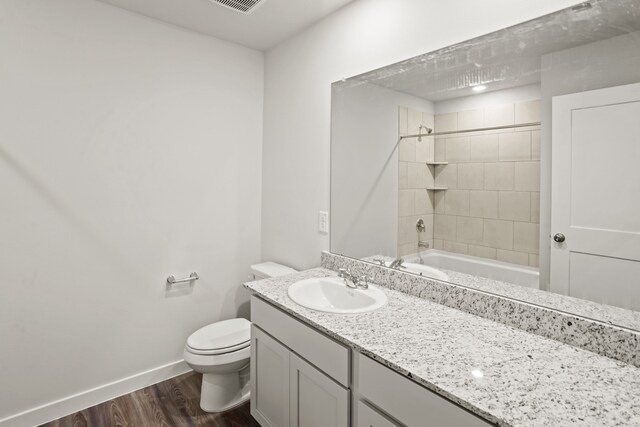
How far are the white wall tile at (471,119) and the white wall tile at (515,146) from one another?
0.11m

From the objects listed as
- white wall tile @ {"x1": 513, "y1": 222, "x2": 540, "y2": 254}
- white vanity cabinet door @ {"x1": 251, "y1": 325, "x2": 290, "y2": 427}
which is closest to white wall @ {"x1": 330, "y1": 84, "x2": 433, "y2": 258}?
white wall tile @ {"x1": 513, "y1": 222, "x2": 540, "y2": 254}

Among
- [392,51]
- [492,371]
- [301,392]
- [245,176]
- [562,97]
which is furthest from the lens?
[245,176]

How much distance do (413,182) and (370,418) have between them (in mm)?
1057

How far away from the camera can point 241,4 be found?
1944mm

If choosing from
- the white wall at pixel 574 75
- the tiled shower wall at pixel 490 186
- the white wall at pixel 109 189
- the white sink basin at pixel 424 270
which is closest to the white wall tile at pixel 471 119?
the tiled shower wall at pixel 490 186

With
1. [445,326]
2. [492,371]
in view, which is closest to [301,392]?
[445,326]

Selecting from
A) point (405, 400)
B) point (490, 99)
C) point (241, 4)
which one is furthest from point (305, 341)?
point (241, 4)

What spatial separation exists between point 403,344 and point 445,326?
239 millimetres

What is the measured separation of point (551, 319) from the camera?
1.19m

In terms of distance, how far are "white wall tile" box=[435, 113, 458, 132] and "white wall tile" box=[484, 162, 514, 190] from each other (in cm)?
23

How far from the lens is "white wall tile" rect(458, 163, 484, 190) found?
1.43 meters

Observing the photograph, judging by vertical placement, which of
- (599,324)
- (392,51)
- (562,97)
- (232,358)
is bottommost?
(232,358)

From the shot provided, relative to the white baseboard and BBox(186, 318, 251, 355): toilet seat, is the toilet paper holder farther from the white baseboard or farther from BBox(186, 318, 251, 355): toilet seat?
the white baseboard

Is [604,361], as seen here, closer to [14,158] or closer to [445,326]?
[445,326]
